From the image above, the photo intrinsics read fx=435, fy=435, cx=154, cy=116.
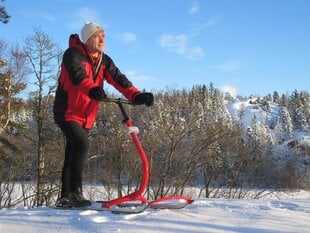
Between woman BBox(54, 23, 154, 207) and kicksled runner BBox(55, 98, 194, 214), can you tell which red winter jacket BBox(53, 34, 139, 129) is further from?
kicksled runner BBox(55, 98, 194, 214)

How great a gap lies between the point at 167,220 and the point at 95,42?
7.35 ft

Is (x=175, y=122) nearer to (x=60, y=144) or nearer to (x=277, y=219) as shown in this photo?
(x=60, y=144)

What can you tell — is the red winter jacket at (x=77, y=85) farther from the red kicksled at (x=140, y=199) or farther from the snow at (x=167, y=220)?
the snow at (x=167, y=220)

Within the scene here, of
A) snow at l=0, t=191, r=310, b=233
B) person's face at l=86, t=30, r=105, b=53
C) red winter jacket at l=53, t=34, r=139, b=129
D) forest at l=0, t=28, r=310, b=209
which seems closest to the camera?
snow at l=0, t=191, r=310, b=233

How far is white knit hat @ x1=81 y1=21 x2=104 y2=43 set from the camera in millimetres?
5055

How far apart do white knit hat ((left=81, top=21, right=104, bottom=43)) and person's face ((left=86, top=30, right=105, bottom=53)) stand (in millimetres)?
35

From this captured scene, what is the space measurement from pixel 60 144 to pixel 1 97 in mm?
4105

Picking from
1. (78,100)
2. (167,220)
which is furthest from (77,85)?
(167,220)

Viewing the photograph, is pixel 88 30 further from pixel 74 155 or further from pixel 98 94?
pixel 74 155

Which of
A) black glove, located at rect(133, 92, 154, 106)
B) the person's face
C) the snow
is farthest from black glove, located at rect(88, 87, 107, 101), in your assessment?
the snow

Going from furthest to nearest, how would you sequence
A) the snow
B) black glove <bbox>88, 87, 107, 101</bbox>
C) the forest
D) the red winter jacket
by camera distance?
1. the forest
2. the red winter jacket
3. black glove <bbox>88, 87, 107, 101</bbox>
4. the snow

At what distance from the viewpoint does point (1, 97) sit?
2367 cm

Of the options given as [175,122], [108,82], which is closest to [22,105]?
[175,122]

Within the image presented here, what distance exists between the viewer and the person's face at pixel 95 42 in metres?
5.04
